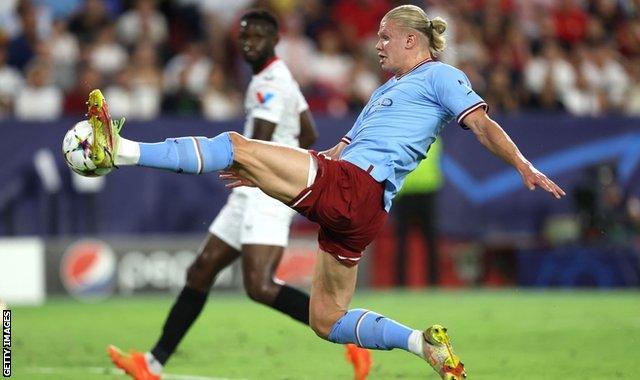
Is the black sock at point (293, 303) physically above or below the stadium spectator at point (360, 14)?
below

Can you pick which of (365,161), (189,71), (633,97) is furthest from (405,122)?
(633,97)

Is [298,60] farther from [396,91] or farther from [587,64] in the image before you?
[396,91]

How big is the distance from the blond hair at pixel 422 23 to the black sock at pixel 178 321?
Result: 250 cm

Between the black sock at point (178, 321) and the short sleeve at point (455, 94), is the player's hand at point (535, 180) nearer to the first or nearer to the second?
the short sleeve at point (455, 94)

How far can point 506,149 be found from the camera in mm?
6539

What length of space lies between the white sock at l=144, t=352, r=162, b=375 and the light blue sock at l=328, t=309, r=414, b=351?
5.41 feet

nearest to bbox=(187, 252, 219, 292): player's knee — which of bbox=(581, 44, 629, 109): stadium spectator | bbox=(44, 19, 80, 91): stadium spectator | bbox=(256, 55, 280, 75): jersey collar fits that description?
bbox=(256, 55, 280, 75): jersey collar

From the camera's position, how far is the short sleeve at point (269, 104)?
28.6 ft

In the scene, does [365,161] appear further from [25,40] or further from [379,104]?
[25,40]

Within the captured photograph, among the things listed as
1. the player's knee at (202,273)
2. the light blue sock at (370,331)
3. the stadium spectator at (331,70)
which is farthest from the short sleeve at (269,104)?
the stadium spectator at (331,70)


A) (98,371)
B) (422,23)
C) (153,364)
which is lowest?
(98,371)

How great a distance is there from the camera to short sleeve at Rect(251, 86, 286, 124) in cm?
870

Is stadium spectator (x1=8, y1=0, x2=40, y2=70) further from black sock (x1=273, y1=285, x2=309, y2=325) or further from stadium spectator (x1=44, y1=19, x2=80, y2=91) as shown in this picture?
black sock (x1=273, y1=285, x2=309, y2=325)

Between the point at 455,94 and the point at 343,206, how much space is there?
0.86 metres
